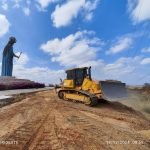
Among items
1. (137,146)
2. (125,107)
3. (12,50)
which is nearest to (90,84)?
(125,107)

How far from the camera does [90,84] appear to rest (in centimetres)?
1752

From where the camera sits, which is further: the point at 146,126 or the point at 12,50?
the point at 12,50

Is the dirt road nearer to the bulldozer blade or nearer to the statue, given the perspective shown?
the bulldozer blade

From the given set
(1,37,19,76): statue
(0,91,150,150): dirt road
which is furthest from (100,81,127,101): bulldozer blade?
(1,37,19,76): statue

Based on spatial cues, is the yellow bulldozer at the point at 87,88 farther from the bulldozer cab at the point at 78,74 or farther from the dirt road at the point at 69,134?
the dirt road at the point at 69,134

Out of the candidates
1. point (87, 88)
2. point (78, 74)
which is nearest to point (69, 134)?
point (87, 88)

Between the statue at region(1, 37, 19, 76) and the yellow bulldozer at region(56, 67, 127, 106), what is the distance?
3018 centimetres

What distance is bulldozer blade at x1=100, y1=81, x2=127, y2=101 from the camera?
54.6 feet

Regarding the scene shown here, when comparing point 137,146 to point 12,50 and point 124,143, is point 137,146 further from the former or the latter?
point 12,50

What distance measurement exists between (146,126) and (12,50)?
→ 41.6 metres

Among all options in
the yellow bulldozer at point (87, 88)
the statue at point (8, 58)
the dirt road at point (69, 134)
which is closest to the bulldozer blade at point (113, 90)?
the yellow bulldozer at point (87, 88)

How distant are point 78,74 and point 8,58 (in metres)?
32.5

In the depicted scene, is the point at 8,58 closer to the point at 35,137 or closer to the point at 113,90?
the point at 113,90

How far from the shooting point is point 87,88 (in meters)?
17.7
